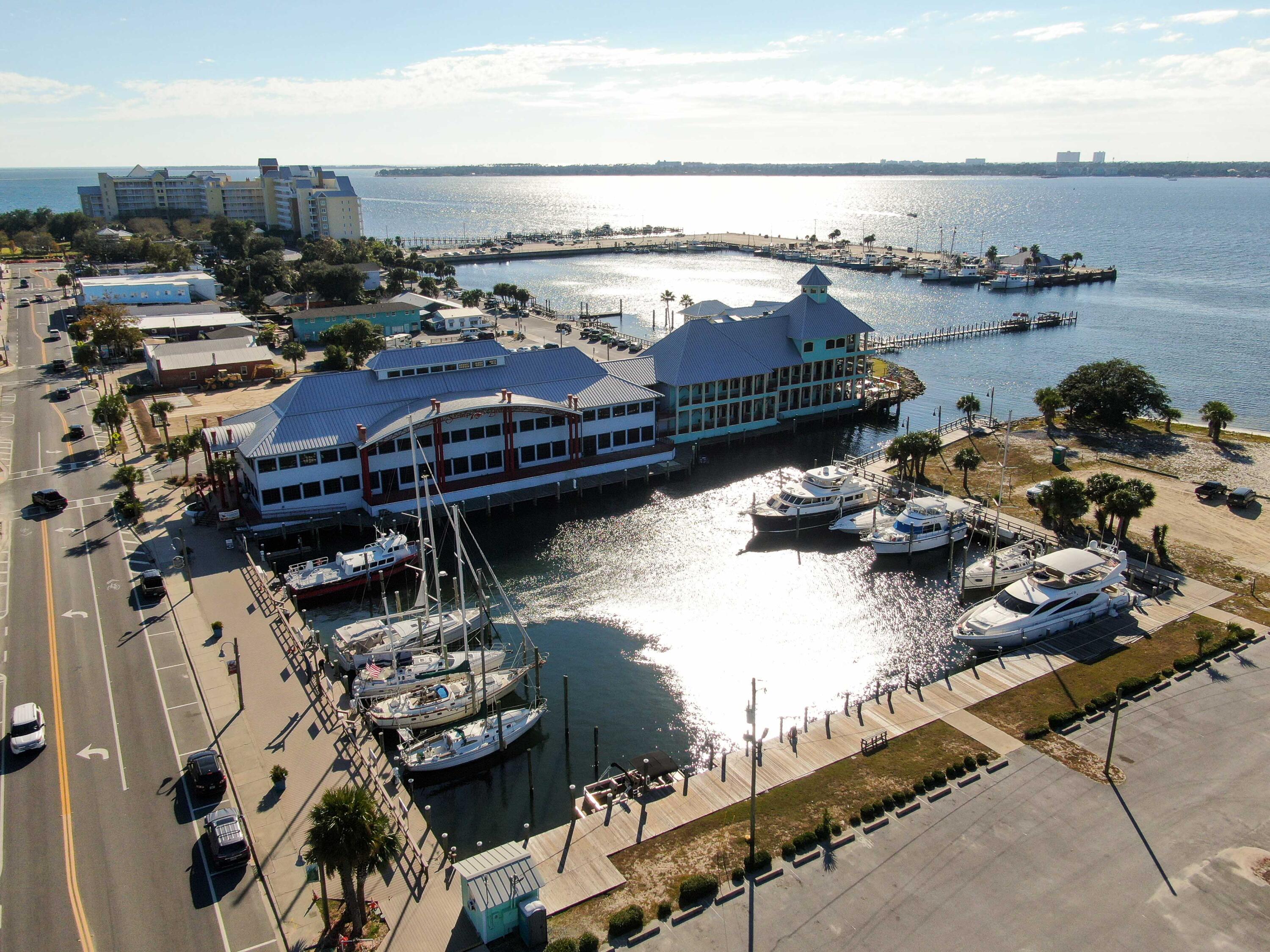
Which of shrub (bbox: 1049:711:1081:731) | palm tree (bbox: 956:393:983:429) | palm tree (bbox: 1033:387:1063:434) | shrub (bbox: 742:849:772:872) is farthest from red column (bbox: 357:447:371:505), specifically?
palm tree (bbox: 1033:387:1063:434)

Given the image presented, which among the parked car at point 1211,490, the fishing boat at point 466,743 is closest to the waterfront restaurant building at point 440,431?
the fishing boat at point 466,743

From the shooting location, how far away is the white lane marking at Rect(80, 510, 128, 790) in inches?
1705

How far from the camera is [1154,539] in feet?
216

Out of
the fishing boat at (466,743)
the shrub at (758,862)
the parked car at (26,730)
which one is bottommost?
the fishing boat at (466,743)

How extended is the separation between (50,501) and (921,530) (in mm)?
73876

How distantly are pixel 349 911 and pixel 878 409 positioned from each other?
9223 cm

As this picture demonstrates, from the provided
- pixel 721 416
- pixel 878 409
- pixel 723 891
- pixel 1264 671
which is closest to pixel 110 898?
pixel 723 891

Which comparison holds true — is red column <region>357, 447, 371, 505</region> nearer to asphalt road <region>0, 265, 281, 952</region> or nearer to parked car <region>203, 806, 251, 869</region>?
asphalt road <region>0, 265, 281, 952</region>

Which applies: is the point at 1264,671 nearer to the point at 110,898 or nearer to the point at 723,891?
the point at 723,891

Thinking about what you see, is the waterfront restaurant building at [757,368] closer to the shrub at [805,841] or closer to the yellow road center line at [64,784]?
the yellow road center line at [64,784]

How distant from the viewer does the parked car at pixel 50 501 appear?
2911 inches

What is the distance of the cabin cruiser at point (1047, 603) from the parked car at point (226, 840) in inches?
1736

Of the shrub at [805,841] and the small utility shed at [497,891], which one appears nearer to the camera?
the small utility shed at [497,891]

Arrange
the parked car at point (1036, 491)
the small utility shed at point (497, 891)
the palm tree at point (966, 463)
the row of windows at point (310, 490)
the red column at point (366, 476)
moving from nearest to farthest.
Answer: the small utility shed at point (497, 891)
the row of windows at point (310, 490)
the parked car at point (1036, 491)
the red column at point (366, 476)
the palm tree at point (966, 463)
